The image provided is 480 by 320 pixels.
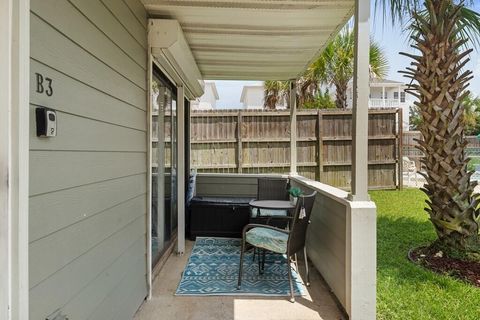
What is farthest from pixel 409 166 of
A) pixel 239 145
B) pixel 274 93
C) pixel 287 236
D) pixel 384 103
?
pixel 384 103

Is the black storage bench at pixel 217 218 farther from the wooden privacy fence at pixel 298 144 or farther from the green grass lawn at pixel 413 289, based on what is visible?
the wooden privacy fence at pixel 298 144

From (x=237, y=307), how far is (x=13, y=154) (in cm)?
217

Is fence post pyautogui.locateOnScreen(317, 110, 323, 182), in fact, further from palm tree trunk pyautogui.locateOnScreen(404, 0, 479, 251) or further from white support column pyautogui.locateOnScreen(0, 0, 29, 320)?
white support column pyautogui.locateOnScreen(0, 0, 29, 320)

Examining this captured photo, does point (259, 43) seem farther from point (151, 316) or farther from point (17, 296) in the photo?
point (17, 296)

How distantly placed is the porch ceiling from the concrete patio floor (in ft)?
7.94

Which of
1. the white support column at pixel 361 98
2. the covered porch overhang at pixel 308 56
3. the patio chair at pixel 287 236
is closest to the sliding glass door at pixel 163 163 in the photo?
the covered porch overhang at pixel 308 56

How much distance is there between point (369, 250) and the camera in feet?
8.11

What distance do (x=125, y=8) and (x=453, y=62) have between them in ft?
10.9

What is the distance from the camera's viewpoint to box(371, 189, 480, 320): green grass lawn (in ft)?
8.55

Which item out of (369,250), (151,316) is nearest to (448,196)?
(369,250)

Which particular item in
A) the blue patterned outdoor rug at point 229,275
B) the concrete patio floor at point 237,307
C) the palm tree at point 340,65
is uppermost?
→ the palm tree at point 340,65

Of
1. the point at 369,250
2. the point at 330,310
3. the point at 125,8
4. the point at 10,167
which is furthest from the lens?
the point at 330,310

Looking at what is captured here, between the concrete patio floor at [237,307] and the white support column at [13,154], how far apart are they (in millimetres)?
1597

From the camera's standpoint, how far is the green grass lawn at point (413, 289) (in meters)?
2.60
